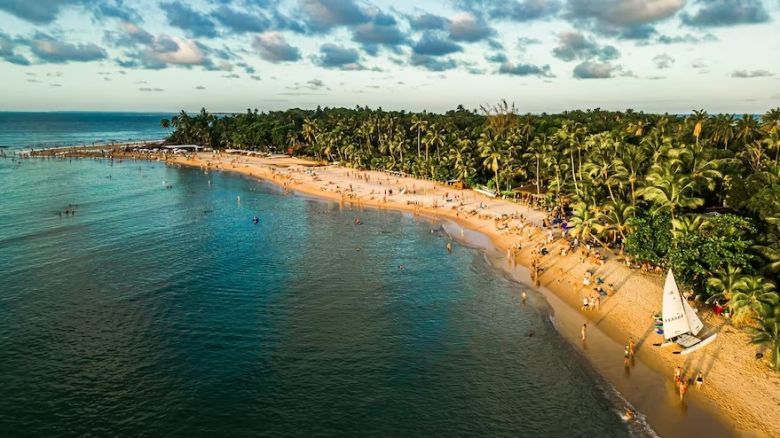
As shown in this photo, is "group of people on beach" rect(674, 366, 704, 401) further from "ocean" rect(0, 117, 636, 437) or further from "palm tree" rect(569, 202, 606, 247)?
"palm tree" rect(569, 202, 606, 247)

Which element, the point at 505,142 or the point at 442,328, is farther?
the point at 505,142

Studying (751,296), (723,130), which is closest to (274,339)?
(751,296)

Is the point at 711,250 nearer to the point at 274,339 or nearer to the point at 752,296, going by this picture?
the point at 752,296

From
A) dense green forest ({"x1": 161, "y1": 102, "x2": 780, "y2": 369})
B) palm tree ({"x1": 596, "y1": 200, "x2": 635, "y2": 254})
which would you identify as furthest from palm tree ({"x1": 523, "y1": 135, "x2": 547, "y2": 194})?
palm tree ({"x1": 596, "y1": 200, "x2": 635, "y2": 254})

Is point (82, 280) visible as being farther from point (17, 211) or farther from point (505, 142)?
point (505, 142)

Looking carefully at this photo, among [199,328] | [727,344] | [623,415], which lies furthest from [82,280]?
[727,344]

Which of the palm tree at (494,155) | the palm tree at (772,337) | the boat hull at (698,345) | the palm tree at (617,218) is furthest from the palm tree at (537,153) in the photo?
the palm tree at (772,337)
